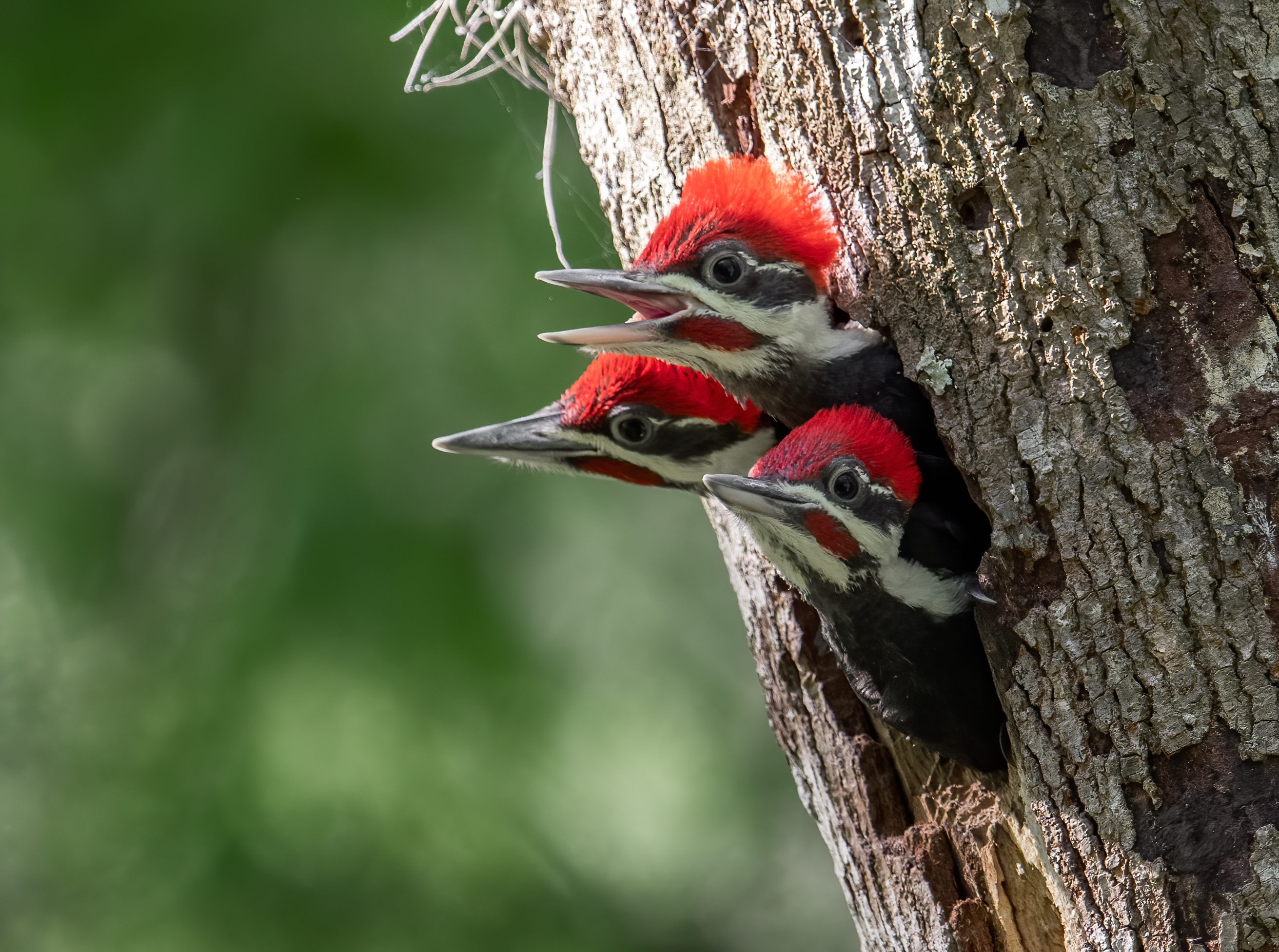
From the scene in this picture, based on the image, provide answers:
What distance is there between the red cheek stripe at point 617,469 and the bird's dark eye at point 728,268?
33cm

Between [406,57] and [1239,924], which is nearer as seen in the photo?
[1239,924]

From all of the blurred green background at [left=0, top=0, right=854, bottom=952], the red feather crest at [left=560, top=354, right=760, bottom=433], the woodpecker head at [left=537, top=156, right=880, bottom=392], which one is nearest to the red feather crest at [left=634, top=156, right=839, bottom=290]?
the woodpecker head at [left=537, top=156, right=880, bottom=392]

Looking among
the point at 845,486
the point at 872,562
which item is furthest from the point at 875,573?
the point at 845,486

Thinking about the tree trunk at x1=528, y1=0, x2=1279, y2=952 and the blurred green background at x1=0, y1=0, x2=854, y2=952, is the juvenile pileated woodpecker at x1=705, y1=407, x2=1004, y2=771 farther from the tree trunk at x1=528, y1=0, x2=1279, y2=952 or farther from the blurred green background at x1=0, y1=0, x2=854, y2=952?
the blurred green background at x1=0, y1=0, x2=854, y2=952

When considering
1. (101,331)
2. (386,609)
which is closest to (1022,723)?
(386,609)

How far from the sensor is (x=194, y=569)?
360 cm

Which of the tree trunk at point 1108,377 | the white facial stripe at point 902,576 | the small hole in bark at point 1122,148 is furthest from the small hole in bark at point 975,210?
the white facial stripe at point 902,576

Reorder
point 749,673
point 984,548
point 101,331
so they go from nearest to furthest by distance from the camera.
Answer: point 984,548
point 101,331
point 749,673

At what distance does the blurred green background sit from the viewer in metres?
3.46

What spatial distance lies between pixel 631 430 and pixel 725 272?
287 mm

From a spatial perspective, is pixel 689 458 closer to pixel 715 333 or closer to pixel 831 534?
pixel 715 333

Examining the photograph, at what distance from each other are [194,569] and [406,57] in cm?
182

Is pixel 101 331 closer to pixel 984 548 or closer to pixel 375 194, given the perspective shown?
pixel 375 194

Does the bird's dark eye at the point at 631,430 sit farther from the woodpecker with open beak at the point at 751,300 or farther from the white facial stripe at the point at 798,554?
the white facial stripe at the point at 798,554
